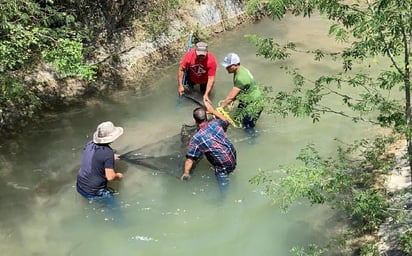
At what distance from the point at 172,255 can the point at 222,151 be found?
1593 mm

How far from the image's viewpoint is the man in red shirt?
373 inches

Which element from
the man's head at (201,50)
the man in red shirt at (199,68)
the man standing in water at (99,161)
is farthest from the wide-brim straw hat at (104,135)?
the man's head at (201,50)

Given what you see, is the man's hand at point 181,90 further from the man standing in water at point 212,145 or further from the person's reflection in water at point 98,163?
the person's reflection in water at point 98,163

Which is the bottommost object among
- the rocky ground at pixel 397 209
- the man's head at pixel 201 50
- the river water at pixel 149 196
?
the river water at pixel 149 196

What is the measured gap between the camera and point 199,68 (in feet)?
31.8

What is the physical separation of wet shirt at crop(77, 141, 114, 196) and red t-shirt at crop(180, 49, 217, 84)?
9.89ft

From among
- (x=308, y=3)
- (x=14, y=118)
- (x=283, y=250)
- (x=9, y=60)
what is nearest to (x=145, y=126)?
(x=14, y=118)

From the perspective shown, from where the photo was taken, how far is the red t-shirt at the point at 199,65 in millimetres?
9555

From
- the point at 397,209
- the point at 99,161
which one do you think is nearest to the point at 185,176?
the point at 99,161

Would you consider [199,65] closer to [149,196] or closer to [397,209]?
[149,196]

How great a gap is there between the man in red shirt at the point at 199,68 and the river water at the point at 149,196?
Answer: 561 mm

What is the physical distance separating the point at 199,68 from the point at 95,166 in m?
3.35

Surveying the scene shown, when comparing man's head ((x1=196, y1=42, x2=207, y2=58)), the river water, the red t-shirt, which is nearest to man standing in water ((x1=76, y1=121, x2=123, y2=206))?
the river water

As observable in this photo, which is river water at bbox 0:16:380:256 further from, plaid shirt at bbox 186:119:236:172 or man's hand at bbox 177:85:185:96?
plaid shirt at bbox 186:119:236:172
